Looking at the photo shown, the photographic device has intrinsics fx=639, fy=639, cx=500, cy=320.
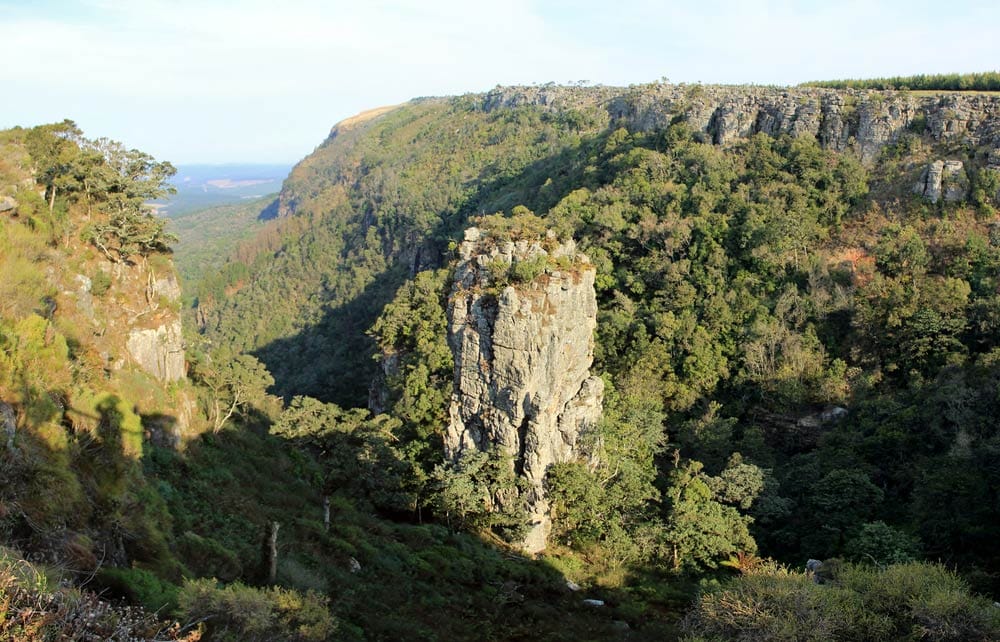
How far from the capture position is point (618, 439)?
28.6m

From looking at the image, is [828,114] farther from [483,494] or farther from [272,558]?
[272,558]

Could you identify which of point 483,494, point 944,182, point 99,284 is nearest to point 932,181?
point 944,182

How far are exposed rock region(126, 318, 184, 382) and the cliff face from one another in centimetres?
4136

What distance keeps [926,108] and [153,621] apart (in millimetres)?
48703

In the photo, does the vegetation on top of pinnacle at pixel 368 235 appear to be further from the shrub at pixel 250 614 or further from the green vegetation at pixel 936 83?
the shrub at pixel 250 614

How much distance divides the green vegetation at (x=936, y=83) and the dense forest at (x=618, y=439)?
607 cm

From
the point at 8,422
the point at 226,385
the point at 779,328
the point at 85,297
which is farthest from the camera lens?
the point at 779,328

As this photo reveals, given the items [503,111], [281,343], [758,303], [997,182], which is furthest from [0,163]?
[503,111]

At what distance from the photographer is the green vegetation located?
139 ft

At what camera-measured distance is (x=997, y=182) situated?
3572cm

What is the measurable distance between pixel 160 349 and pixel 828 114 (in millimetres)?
43693

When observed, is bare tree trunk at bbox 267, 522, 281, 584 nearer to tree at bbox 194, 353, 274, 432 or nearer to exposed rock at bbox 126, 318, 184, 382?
exposed rock at bbox 126, 318, 184, 382

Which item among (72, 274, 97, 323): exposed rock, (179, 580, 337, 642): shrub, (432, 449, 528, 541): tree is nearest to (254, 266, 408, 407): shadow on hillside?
(432, 449, 528, 541): tree

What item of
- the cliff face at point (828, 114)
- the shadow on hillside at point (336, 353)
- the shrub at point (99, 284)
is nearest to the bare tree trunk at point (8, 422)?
the shrub at point (99, 284)
